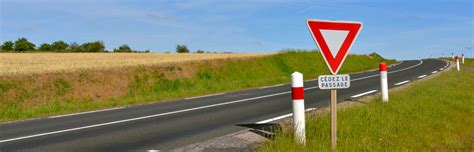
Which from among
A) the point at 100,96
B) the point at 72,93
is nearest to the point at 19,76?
the point at 72,93

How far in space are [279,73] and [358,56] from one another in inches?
702

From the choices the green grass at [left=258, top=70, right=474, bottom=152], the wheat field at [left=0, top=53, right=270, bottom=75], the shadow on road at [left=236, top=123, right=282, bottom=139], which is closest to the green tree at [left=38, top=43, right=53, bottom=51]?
the wheat field at [left=0, top=53, right=270, bottom=75]

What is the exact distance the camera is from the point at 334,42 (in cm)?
527

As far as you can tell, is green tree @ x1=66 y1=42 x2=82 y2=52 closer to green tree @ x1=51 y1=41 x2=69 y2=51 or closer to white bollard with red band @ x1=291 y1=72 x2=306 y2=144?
green tree @ x1=51 y1=41 x2=69 y2=51

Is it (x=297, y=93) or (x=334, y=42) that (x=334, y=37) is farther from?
(x=297, y=93)

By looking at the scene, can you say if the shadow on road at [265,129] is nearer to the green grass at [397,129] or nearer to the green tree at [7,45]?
the green grass at [397,129]

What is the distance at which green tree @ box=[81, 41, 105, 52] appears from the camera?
92250 millimetres

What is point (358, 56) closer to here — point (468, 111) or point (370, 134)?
point (468, 111)

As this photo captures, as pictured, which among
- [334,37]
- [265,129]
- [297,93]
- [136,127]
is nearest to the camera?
[334,37]

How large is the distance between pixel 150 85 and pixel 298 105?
20403mm

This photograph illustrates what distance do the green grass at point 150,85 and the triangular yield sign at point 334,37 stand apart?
900cm

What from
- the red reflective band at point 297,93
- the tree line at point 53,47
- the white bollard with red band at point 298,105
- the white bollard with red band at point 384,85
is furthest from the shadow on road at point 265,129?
the tree line at point 53,47

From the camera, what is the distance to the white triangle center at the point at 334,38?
5.21m

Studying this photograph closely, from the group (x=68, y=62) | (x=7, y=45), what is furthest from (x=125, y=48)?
(x=68, y=62)
